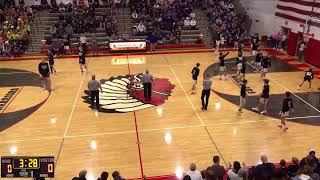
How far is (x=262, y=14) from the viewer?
97.9 feet

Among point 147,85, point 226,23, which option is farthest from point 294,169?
point 226,23

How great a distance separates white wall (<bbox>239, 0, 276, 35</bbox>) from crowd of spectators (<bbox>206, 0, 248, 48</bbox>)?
0.93m

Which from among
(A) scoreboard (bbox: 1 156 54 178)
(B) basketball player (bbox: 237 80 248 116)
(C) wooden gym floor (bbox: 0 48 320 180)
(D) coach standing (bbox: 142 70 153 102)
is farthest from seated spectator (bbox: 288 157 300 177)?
(D) coach standing (bbox: 142 70 153 102)

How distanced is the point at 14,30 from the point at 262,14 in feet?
67.2

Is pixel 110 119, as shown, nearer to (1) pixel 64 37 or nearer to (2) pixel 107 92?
(2) pixel 107 92

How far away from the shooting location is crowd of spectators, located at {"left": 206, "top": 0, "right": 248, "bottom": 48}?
94.3 feet

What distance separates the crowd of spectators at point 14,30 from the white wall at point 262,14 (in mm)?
19415

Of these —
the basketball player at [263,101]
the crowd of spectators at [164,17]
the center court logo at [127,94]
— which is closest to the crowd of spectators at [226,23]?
the crowd of spectators at [164,17]

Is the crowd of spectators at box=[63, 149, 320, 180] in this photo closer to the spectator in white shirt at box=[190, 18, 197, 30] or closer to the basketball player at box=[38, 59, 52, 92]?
the basketball player at box=[38, 59, 52, 92]

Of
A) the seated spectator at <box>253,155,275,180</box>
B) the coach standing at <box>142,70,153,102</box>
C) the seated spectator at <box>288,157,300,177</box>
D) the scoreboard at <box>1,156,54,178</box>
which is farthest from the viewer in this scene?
the coach standing at <box>142,70,153,102</box>

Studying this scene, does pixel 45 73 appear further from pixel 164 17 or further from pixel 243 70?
pixel 164 17

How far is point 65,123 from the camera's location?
14742mm

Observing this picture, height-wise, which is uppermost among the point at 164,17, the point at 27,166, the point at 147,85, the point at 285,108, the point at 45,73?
the point at 164,17

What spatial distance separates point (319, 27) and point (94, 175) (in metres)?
18.2
